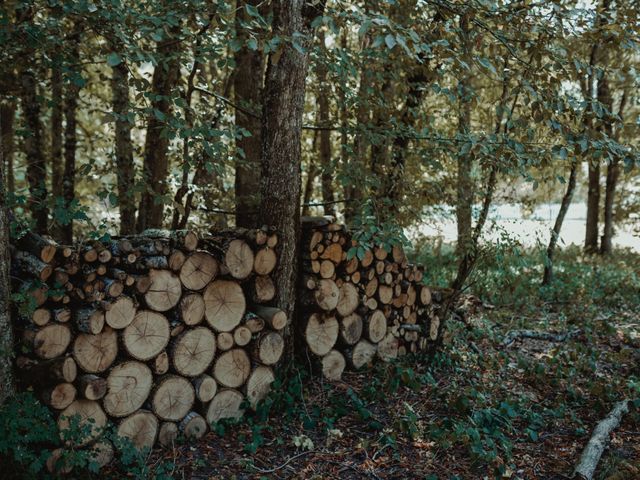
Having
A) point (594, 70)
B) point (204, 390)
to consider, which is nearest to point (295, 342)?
point (204, 390)

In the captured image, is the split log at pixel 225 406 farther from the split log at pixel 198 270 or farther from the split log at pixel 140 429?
the split log at pixel 198 270

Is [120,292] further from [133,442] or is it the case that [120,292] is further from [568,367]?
[568,367]

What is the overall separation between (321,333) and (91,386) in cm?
230

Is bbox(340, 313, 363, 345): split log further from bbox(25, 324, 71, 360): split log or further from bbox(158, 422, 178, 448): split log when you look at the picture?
bbox(25, 324, 71, 360): split log

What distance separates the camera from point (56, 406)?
347 cm

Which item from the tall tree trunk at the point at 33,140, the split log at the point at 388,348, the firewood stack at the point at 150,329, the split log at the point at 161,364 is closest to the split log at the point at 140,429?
the firewood stack at the point at 150,329

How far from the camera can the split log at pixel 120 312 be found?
12.1ft

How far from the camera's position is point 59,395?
3477 millimetres

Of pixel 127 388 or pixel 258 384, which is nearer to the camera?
pixel 127 388

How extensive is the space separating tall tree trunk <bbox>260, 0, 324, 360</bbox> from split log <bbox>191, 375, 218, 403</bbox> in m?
0.90


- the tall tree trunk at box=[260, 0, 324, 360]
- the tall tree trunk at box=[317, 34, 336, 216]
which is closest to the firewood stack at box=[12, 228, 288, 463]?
the tall tree trunk at box=[260, 0, 324, 360]

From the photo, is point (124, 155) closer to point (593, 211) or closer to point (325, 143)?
point (325, 143)

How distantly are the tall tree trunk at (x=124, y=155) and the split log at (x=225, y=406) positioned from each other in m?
2.46

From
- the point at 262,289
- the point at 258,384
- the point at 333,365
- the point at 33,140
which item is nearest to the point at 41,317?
the point at 262,289
